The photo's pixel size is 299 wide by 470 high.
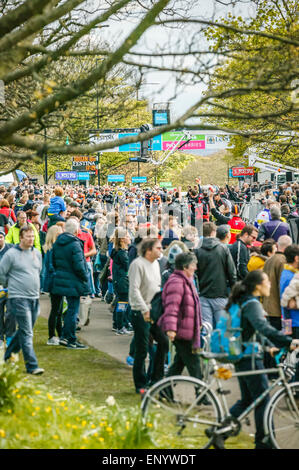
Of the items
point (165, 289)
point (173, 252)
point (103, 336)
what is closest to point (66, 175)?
point (103, 336)

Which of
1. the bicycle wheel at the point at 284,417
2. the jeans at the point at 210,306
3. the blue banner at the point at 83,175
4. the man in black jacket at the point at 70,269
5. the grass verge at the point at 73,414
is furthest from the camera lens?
the blue banner at the point at 83,175

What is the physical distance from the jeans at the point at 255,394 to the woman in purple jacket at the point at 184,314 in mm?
681

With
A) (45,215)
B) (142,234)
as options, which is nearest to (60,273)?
(142,234)

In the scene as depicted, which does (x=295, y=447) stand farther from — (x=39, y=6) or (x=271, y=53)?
(x=39, y=6)

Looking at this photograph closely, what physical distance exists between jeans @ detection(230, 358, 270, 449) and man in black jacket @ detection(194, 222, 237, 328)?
265cm

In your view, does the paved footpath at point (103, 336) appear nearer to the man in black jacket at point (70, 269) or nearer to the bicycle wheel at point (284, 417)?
the man in black jacket at point (70, 269)

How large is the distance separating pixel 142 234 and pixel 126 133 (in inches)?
1005

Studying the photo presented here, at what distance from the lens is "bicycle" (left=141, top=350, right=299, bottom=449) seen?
6.03 m

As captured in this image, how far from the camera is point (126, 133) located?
3534 cm

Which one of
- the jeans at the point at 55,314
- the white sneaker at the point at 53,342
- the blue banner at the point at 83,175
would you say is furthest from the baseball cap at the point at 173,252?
the blue banner at the point at 83,175

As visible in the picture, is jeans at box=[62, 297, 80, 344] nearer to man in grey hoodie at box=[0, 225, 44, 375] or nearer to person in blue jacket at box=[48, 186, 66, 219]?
man in grey hoodie at box=[0, 225, 44, 375]

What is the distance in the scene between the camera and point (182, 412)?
6.14 meters

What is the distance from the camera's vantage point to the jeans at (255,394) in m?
6.20

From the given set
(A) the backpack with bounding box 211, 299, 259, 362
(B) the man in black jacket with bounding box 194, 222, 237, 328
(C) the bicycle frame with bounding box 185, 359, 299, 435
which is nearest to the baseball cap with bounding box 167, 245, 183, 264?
(B) the man in black jacket with bounding box 194, 222, 237, 328
